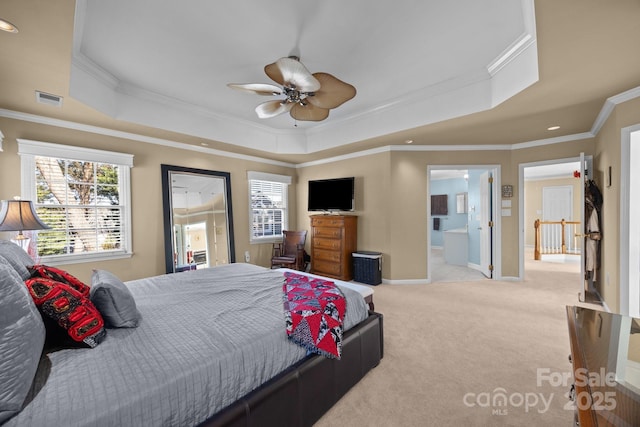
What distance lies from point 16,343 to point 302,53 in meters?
2.72

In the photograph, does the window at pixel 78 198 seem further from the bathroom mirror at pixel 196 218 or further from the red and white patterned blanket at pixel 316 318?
the red and white patterned blanket at pixel 316 318

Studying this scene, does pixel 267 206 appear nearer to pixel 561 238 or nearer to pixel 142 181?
pixel 142 181

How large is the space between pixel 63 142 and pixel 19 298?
323 cm

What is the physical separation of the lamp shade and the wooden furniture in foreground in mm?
3890

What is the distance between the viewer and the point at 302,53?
2.52 metres

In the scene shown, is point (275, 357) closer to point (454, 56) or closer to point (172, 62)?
point (172, 62)

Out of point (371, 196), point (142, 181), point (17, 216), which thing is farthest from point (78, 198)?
point (371, 196)

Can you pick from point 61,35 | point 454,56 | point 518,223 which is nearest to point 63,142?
point 61,35

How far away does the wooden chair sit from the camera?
4809 mm

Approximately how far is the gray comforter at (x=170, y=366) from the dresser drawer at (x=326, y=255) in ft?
9.26

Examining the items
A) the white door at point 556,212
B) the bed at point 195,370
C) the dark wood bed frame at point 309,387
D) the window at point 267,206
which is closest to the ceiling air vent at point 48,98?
the bed at point 195,370

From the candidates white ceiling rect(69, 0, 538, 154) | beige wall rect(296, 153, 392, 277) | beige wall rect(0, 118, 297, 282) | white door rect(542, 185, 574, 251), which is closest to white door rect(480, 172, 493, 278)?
beige wall rect(296, 153, 392, 277)

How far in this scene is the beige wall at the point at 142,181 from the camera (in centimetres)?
288

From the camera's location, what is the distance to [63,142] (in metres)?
3.18
